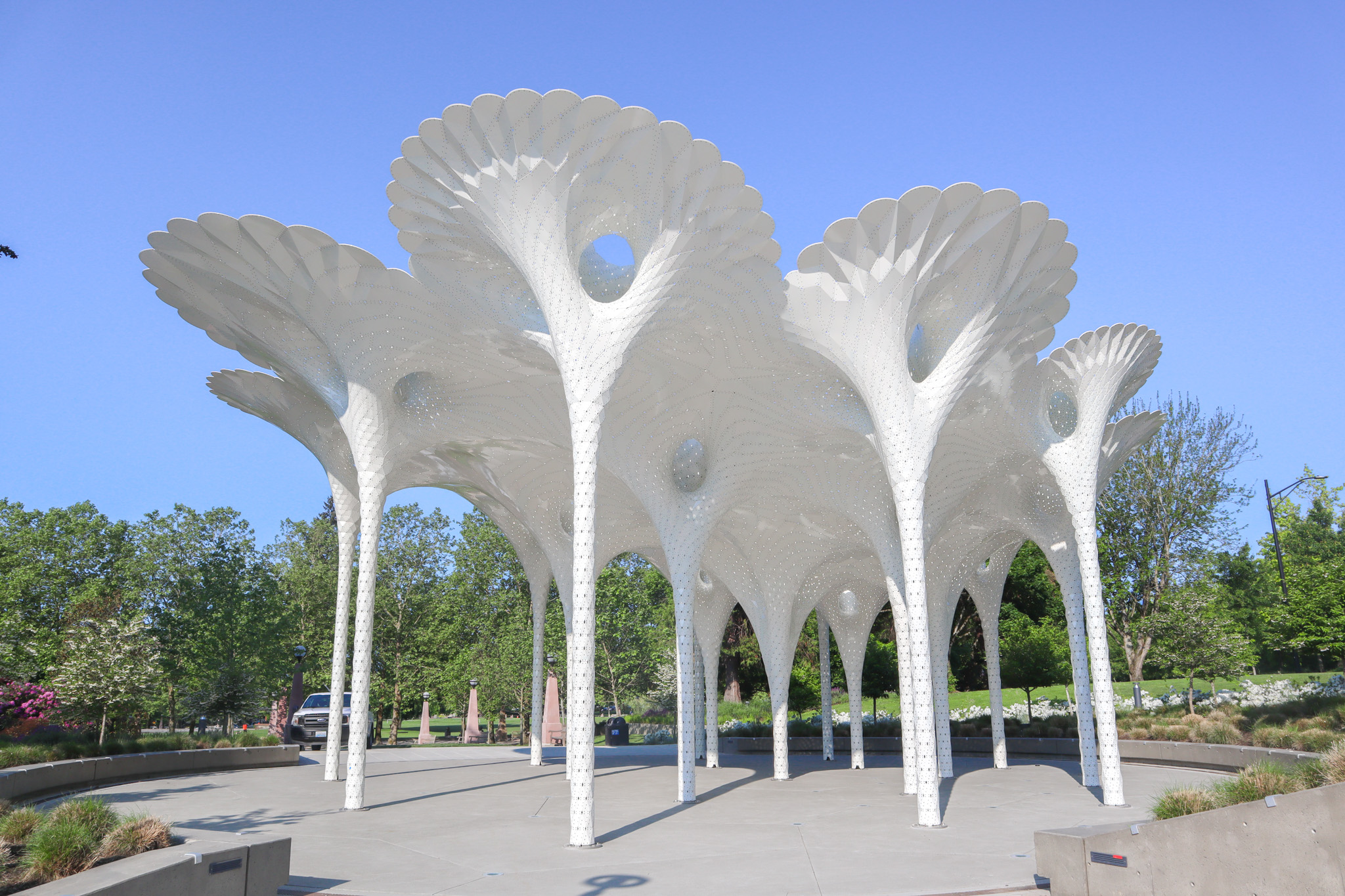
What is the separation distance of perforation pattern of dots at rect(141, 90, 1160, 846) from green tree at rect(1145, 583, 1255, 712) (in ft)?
44.0

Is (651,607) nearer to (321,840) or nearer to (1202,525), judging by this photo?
(1202,525)

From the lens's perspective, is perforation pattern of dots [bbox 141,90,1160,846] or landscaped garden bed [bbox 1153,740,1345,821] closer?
landscaped garden bed [bbox 1153,740,1345,821]

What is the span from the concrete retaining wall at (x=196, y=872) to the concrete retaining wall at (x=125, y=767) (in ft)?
15.3

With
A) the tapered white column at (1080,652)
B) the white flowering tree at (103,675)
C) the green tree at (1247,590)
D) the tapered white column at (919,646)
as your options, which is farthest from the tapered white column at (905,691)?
the green tree at (1247,590)

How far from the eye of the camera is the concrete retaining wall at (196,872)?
5.16 m

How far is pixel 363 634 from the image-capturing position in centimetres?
1248

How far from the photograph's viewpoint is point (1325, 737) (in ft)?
47.2

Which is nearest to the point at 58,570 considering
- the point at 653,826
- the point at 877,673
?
the point at 877,673

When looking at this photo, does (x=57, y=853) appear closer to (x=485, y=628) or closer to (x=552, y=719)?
(x=552, y=719)

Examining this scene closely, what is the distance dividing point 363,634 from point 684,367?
6.45 m

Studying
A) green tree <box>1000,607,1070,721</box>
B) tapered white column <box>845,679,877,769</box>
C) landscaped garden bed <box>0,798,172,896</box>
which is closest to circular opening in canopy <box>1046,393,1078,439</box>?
tapered white column <box>845,679,877,769</box>

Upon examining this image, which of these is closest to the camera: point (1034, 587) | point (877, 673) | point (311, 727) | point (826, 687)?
point (826, 687)

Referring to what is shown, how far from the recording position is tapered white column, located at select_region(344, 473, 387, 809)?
39.9 feet

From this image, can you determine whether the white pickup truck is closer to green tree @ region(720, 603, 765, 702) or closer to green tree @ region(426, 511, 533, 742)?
green tree @ region(426, 511, 533, 742)
